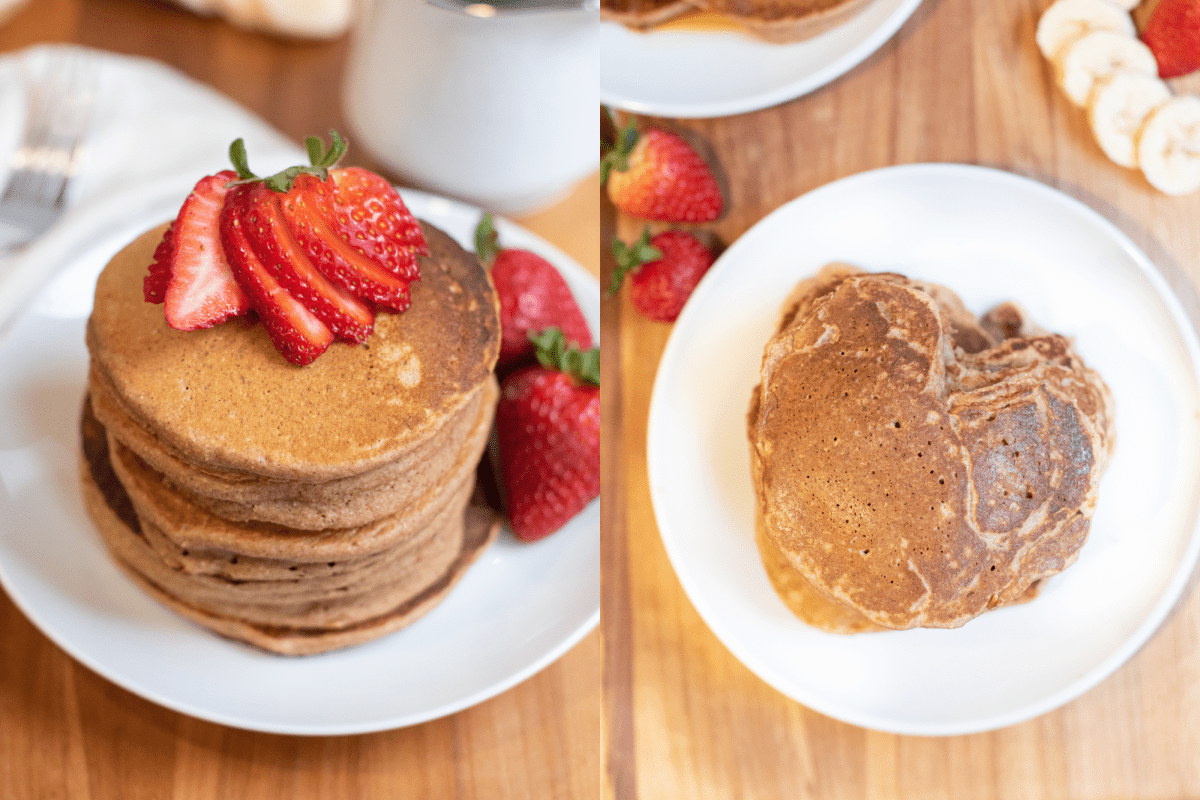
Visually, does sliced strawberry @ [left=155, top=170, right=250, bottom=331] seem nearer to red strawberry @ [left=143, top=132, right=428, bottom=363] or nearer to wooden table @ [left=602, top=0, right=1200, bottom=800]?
red strawberry @ [left=143, top=132, right=428, bottom=363]

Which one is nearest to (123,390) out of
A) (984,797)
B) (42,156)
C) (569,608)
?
(569,608)

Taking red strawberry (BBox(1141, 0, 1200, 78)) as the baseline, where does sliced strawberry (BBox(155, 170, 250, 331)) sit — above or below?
below

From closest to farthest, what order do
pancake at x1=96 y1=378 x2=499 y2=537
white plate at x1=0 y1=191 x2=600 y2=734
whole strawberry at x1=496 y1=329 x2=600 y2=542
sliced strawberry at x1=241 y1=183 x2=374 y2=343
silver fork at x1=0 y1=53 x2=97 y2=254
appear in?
sliced strawberry at x1=241 y1=183 x2=374 y2=343 → pancake at x1=96 y1=378 x2=499 y2=537 → white plate at x1=0 y1=191 x2=600 y2=734 → whole strawberry at x1=496 y1=329 x2=600 y2=542 → silver fork at x1=0 y1=53 x2=97 y2=254

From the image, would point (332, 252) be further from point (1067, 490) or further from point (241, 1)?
point (241, 1)

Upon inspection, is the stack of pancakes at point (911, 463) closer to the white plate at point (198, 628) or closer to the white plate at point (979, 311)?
the white plate at point (979, 311)

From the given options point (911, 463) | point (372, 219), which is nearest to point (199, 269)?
point (372, 219)

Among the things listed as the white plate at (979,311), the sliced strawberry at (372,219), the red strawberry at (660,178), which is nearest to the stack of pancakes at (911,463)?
the white plate at (979,311)

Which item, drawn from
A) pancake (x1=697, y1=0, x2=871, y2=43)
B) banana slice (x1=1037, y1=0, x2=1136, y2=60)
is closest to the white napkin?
pancake (x1=697, y1=0, x2=871, y2=43)
